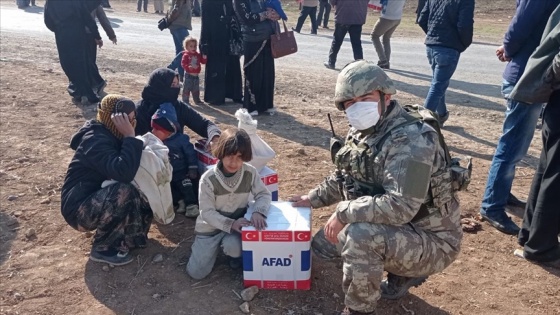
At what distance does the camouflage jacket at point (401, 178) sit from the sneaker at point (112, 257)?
173 cm

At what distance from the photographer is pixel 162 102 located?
504 cm

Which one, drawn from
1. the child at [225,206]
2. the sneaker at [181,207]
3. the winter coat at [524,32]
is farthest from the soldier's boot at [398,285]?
the winter coat at [524,32]

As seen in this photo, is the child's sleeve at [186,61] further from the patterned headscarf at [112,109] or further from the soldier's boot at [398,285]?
the soldier's boot at [398,285]

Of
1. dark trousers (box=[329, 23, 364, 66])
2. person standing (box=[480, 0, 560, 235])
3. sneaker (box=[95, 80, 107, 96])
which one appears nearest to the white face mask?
person standing (box=[480, 0, 560, 235])

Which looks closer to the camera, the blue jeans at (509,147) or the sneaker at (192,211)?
the blue jeans at (509,147)

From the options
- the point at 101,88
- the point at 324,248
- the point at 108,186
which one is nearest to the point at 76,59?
the point at 101,88

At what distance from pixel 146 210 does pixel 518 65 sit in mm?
3181

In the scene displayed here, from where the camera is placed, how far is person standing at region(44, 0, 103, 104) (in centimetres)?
798

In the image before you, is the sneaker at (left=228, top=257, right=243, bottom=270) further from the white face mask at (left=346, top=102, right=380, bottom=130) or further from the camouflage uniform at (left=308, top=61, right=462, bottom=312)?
the white face mask at (left=346, top=102, right=380, bottom=130)

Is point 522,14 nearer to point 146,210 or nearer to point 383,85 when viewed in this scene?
point 383,85

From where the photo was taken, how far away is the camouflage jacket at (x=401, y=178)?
311 cm

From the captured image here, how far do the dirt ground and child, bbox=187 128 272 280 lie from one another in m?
0.16

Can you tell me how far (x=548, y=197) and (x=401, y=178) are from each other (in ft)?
5.23

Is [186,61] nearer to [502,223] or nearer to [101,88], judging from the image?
[101,88]
